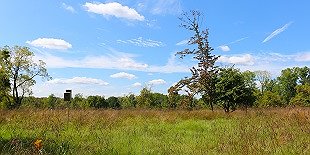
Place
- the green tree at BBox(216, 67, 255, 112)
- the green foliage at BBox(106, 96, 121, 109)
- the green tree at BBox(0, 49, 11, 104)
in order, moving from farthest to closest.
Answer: the green foliage at BBox(106, 96, 121, 109) < the green tree at BBox(0, 49, 11, 104) < the green tree at BBox(216, 67, 255, 112)

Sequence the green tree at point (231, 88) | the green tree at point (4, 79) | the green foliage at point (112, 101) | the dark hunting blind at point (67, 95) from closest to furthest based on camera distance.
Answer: the dark hunting blind at point (67, 95), the green tree at point (231, 88), the green tree at point (4, 79), the green foliage at point (112, 101)

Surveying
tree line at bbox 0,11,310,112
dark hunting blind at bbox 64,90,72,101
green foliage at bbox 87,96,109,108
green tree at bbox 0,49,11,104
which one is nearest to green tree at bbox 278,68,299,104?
tree line at bbox 0,11,310,112

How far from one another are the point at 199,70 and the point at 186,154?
17.7 m

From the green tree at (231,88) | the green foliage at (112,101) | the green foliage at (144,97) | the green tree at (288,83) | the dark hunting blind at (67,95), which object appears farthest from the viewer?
the green foliage at (112,101)

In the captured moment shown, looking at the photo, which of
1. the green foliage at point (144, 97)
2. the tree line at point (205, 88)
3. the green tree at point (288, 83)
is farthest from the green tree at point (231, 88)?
the green tree at point (288, 83)

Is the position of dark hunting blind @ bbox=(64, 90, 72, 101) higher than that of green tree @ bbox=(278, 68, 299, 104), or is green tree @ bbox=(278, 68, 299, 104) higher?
green tree @ bbox=(278, 68, 299, 104)

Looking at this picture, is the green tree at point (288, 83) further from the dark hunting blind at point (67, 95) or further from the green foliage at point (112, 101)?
the dark hunting blind at point (67, 95)

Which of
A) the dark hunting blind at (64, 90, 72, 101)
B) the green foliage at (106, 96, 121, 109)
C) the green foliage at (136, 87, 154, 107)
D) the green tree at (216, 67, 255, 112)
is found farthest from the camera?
the green foliage at (106, 96, 121, 109)

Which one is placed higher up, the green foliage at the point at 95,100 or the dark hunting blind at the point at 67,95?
the green foliage at the point at 95,100

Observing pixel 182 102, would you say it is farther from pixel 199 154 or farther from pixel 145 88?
pixel 145 88

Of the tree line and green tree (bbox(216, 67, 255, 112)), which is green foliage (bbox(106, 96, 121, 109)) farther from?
green tree (bbox(216, 67, 255, 112))

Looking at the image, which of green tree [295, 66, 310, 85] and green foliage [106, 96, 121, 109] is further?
green foliage [106, 96, 121, 109]

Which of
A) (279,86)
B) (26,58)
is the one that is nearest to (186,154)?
(26,58)

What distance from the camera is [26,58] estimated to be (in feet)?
202
